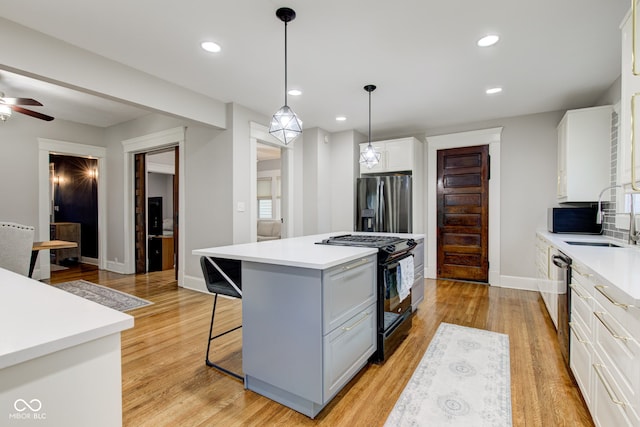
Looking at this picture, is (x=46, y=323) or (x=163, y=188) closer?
(x=46, y=323)

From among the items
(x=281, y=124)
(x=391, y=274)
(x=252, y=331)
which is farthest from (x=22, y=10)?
(x=391, y=274)

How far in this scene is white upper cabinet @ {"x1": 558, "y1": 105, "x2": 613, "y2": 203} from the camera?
131 inches

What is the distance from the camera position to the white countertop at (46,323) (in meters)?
0.62

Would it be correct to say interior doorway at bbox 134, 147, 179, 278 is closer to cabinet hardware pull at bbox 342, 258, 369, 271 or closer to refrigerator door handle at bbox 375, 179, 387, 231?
refrigerator door handle at bbox 375, 179, 387, 231

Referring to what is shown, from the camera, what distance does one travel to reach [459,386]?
2.00m

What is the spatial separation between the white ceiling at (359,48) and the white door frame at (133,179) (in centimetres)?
100

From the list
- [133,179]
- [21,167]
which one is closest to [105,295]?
[133,179]

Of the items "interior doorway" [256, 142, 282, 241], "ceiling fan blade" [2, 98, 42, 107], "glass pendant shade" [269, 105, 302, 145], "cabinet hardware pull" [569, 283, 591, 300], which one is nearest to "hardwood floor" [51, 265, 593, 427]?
"cabinet hardware pull" [569, 283, 591, 300]

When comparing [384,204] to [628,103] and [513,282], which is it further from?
[628,103]

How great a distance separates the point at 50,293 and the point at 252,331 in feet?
3.75

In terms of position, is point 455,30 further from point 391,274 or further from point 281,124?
point 391,274

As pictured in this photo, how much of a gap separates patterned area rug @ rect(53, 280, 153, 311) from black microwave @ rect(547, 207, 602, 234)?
5050mm

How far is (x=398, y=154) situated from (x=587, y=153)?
2.35 metres

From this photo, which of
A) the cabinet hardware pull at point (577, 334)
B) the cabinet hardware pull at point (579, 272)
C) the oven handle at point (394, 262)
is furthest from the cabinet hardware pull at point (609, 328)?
the oven handle at point (394, 262)
